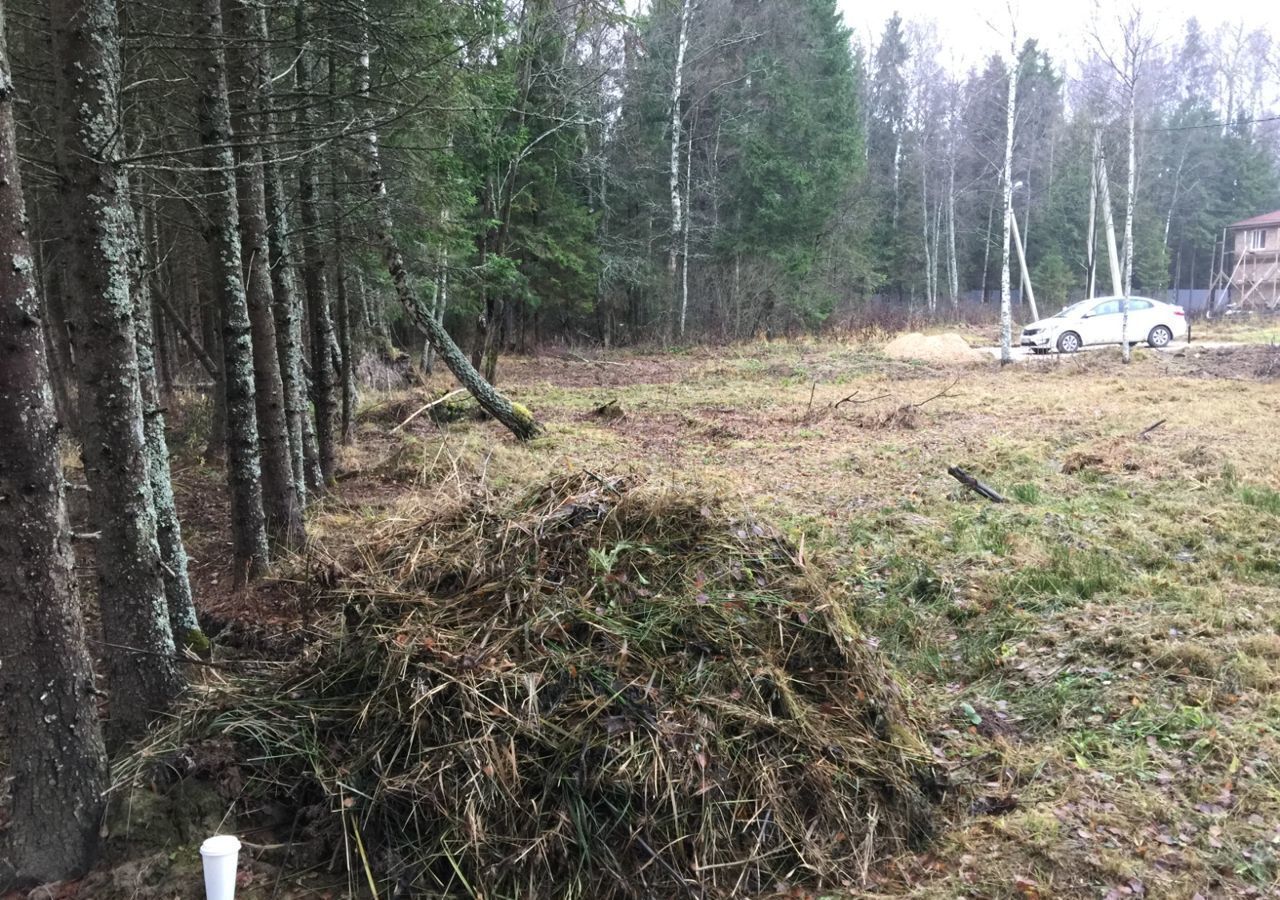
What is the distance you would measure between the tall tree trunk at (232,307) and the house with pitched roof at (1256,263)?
138 ft

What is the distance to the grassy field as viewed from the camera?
319 centimetres

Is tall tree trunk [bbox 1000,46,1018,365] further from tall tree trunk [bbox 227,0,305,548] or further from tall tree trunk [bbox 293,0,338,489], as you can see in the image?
tall tree trunk [bbox 227,0,305,548]

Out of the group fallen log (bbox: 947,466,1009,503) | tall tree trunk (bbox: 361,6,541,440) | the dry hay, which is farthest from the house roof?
the dry hay

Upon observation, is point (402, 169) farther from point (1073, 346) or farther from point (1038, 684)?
point (1073, 346)

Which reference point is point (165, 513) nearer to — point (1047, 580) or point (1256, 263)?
point (1047, 580)

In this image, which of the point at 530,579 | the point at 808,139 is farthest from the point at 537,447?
the point at 808,139

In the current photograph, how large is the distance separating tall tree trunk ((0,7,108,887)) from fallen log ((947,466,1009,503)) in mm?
6788

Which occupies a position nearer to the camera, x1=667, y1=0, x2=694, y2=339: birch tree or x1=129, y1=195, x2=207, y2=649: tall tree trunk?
x1=129, y1=195, x2=207, y2=649: tall tree trunk

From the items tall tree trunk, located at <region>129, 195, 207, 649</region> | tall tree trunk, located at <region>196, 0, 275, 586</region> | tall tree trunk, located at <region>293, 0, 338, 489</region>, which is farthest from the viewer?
tall tree trunk, located at <region>293, 0, 338, 489</region>

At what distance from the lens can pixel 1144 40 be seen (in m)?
16.6

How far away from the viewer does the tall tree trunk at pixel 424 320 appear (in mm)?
8281

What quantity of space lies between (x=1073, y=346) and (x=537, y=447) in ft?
54.5

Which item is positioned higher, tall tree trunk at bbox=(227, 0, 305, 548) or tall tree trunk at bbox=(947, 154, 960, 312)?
tall tree trunk at bbox=(947, 154, 960, 312)

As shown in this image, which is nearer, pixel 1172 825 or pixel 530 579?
pixel 1172 825
